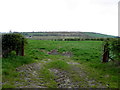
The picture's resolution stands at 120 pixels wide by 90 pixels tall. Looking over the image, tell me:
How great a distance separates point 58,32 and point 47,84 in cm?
4748

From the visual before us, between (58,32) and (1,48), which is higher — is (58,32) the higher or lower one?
the higher one

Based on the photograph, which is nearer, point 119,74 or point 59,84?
point 59,84

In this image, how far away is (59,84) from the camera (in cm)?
608

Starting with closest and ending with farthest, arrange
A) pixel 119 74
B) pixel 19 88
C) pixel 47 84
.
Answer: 1. pixel 19 88
2. pixel 47 84
3. pixel 119 74

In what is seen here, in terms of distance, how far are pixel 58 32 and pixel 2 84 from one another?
157 feet

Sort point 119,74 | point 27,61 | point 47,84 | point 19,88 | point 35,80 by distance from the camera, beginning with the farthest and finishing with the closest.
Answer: point 27,61
point 119,74
point 35,80
point 47,84
point 19,88

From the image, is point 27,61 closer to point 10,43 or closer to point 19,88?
point 10,43

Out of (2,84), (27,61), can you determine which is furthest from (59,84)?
(27,61)

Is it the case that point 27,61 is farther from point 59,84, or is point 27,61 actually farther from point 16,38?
point 59,84

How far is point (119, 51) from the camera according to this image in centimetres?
796

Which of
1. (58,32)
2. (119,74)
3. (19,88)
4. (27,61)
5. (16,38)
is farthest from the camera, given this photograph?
(58,32)

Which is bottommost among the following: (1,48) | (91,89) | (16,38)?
(91,89)

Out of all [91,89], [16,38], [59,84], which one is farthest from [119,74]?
[16,38]

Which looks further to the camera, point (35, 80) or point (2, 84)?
point (35, 80)
